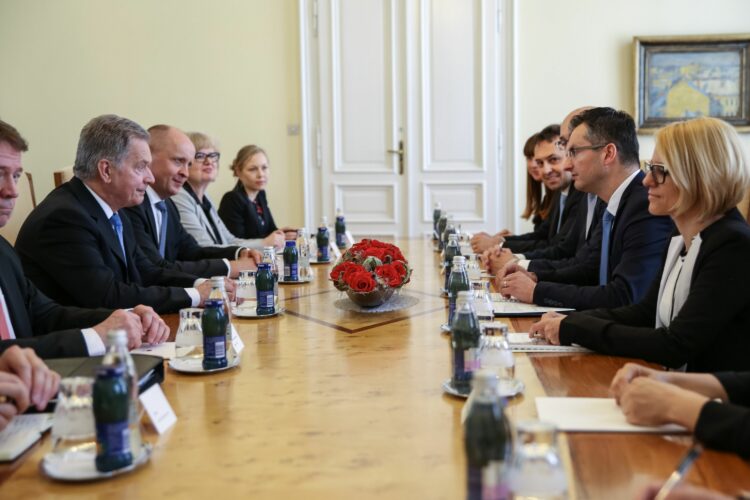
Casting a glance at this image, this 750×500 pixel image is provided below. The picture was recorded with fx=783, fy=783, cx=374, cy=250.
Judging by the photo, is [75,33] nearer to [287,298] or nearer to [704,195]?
[287,298]

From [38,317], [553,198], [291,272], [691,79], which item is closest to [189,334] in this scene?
[38,317]

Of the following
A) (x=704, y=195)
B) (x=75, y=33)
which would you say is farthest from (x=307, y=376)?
(x=75, y=33)

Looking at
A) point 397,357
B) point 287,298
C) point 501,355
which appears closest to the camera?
point 501,355

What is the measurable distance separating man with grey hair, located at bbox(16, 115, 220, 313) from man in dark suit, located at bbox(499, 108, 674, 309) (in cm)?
123

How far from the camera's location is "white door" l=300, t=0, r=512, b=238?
21.7 feet

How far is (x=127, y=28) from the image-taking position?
22.3 feet

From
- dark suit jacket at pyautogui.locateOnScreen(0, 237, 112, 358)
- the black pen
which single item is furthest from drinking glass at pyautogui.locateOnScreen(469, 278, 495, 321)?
dark suit jacket at pyautogui.locateOnScreen(0, 237, 112, 358)

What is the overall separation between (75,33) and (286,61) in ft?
6.13

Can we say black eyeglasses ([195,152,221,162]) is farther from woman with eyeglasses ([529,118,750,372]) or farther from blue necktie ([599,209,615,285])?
woman with eyeglasses ([529,118,750,372])

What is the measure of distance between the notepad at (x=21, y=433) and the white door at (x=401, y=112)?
5338 mm

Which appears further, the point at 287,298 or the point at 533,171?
the point at 533,171

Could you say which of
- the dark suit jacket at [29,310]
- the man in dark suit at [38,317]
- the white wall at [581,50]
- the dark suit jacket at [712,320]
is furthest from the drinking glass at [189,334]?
the white wall at [581,50]

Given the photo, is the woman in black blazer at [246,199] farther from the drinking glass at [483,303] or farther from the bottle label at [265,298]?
the drinking glass at [483,303]

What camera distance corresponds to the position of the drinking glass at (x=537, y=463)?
3.31 feet
